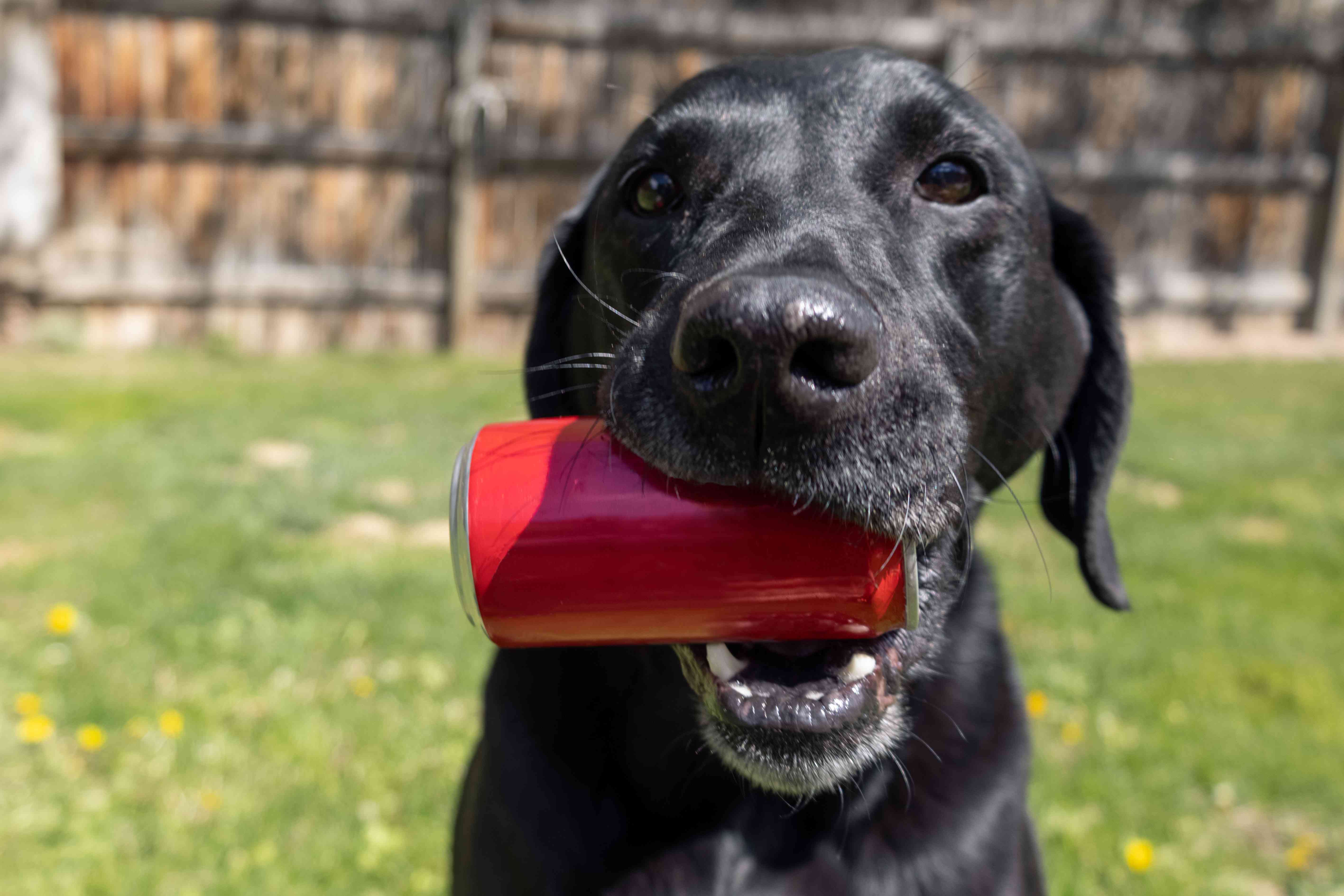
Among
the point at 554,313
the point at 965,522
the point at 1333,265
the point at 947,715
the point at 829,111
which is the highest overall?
the point at 829,111

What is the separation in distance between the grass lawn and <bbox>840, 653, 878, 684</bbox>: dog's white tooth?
1549 mm

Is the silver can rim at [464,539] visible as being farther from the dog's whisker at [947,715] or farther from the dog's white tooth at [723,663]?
the dog's whisker at [947,715]

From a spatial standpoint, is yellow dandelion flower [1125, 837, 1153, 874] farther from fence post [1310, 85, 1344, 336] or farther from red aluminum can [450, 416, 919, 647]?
fence post [1310, 85, 1344, 336]

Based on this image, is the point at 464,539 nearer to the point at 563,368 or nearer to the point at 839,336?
the point at 839,336

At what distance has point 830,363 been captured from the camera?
1445 millimetres

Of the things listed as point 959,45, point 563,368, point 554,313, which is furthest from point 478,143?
point 563,368

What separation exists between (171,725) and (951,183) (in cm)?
281

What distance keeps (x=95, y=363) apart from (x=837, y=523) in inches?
312

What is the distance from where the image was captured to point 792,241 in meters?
1.73

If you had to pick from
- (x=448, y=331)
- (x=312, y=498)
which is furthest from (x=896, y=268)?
(x=448, y=331)

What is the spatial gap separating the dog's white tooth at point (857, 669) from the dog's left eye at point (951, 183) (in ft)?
3.11

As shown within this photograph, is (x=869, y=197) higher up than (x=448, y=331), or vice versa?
(x=869, y=197)

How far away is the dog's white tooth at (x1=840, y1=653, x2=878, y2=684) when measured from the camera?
174 centimetres

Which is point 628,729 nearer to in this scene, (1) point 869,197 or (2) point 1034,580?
(1) point 869,197
